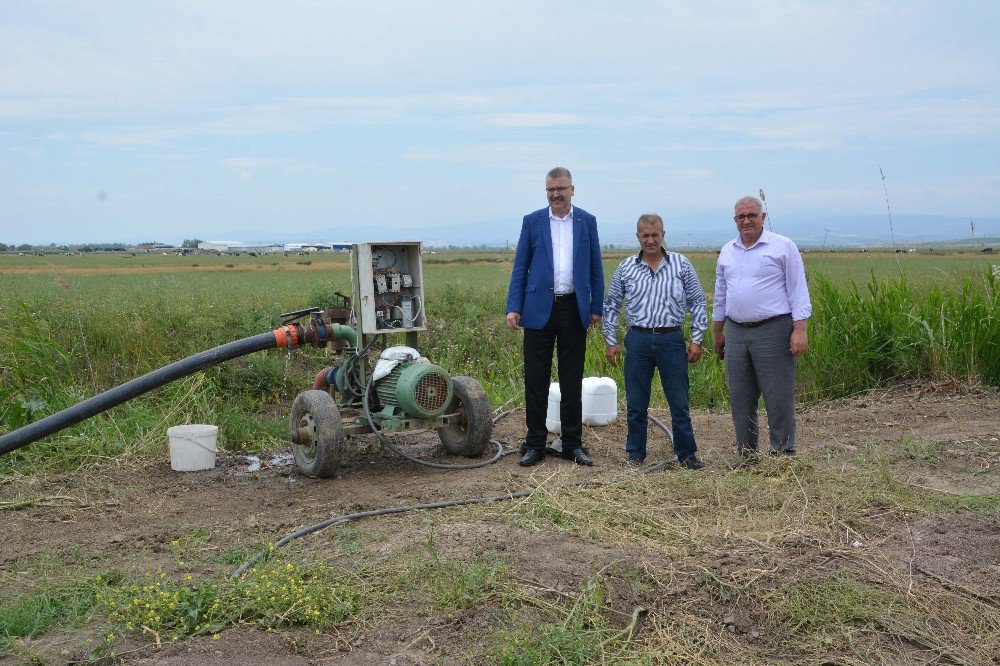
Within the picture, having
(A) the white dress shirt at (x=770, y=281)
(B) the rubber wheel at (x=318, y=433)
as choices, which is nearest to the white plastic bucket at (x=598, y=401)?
(A) the white dress shirt at (x=770, y=281)

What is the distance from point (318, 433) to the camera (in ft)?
18.0

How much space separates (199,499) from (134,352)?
4.65m

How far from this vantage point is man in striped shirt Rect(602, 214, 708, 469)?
213 inches

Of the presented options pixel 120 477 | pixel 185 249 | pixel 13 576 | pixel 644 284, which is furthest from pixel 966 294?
pixel 185 249

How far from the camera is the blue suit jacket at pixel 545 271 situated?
5.60 meters

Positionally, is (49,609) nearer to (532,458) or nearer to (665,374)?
(532,458)

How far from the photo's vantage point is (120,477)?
5.79 metres

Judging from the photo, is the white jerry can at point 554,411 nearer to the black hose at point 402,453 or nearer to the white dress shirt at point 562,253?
the black hose at point 402,453

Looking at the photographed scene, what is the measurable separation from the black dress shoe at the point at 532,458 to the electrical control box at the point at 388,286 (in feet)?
3.55

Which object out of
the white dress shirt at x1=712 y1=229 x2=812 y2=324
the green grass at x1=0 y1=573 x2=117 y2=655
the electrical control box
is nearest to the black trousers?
the electrical control box

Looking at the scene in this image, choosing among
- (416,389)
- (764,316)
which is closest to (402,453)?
(416,389)

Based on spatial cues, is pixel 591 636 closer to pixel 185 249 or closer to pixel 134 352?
pixel 134 352

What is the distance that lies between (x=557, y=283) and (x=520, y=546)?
214 cm

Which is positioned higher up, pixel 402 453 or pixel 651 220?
pixel 651 220
